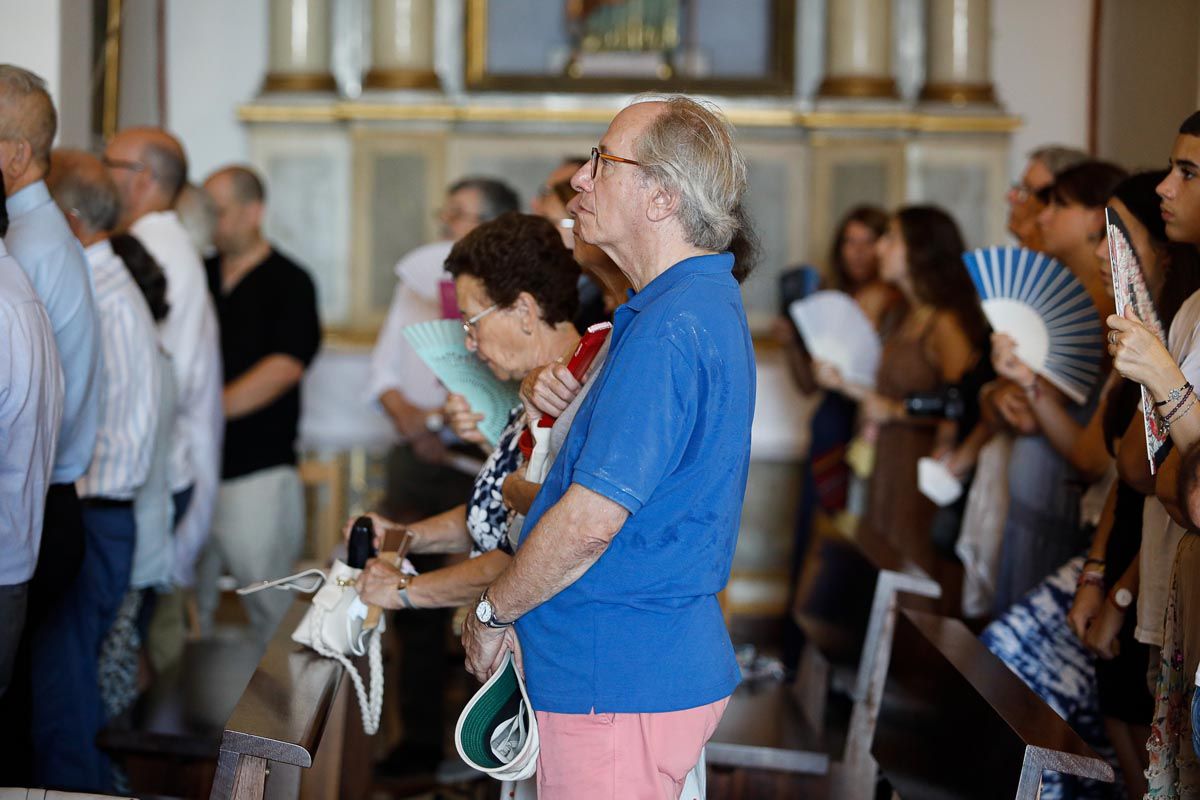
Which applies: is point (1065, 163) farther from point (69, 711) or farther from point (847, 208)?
point (69, 711)

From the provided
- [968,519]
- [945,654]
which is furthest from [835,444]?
[945,654]

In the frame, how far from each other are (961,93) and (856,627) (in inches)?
176

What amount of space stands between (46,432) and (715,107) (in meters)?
1.52

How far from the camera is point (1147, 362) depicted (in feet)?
7.80

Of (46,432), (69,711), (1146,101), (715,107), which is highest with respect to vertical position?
(1146,101)

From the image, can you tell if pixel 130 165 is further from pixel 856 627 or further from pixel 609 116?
pixel 609 116

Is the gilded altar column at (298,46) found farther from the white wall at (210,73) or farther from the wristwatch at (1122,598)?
the wristwatch at (1122,598)

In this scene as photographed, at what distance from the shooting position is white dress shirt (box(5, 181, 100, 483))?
301 centimetres

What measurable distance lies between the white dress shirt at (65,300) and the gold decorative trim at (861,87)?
4840 millimetres

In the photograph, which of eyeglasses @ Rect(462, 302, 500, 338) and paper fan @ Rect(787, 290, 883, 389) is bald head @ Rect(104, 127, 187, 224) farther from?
paper fan @ Rect(787, 290, 883, 389)

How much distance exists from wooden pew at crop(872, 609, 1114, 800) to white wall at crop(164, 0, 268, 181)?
560 centimetres

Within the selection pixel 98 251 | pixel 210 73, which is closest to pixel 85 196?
pixel 98 251

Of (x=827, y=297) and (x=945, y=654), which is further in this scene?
(x=827, y=297)

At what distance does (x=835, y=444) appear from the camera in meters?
5.46
